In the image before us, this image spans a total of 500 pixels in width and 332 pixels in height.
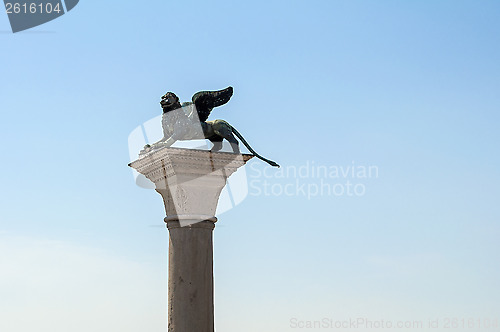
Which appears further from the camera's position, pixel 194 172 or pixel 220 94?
pixel 220 94

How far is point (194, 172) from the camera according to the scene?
13297 millimetres

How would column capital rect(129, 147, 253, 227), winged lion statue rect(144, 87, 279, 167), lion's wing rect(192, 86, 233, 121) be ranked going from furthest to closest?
lion's wing rect(192, 86, 233, 121) → winged lion statue rect(144, 87, 279, 167) → column capital rect(129, 147, 253, 227)

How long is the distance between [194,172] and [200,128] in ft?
3.21

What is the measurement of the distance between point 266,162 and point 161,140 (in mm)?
1994

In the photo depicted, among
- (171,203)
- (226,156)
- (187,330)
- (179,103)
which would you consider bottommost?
(187,330)

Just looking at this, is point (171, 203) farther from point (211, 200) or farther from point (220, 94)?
point (220, 94)

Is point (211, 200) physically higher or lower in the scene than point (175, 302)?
higher

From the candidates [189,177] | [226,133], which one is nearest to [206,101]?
[226,133]

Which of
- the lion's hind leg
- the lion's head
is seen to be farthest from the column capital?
the lion's head

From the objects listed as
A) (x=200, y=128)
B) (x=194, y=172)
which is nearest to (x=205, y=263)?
(x=194, y=172)

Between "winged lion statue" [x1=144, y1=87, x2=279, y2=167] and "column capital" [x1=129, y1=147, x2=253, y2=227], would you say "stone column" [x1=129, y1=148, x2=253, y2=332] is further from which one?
"winged lion statue" [x1=144, y1=87, x2=279, y2=167]

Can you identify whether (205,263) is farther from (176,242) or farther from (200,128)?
(200,128)

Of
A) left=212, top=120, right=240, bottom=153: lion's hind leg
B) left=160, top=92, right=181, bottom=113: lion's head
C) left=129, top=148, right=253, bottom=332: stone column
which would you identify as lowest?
left=129, top=148, right=253, bottom=332: stone column

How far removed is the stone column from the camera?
12914 mm
